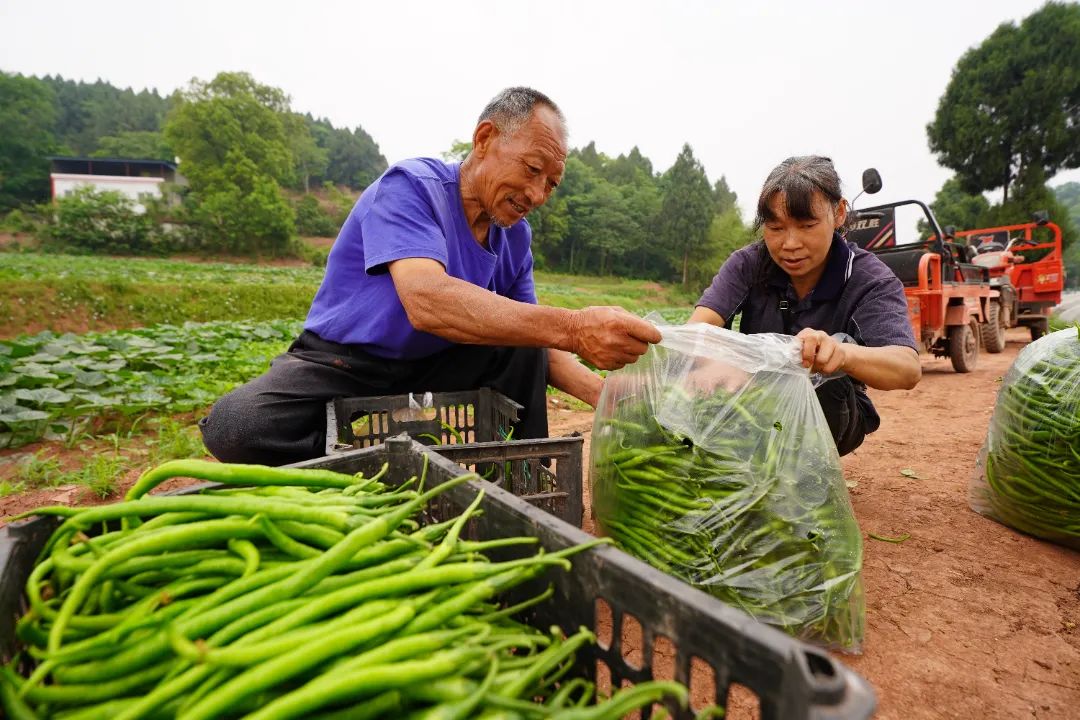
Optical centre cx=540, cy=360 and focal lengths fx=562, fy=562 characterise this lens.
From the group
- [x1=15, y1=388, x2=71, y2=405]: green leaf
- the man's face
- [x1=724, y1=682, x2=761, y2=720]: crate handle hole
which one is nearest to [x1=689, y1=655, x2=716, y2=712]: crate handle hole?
[x1=724, y1=682, x2=761, y2=720]: crate handle hole

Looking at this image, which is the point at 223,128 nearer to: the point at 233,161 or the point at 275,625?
the point at 233,161

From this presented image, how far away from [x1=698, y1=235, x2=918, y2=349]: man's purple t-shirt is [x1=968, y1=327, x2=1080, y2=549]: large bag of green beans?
0.62 m

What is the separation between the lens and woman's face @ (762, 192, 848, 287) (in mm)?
2617

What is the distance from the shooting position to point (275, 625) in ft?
2.75

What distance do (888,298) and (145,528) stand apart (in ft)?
9.66

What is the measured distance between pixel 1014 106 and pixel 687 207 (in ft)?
87.0

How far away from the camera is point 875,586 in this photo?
2381 millimetres

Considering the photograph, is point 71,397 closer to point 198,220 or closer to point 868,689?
point 868,689

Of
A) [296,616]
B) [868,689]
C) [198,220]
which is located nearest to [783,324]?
[868,689]

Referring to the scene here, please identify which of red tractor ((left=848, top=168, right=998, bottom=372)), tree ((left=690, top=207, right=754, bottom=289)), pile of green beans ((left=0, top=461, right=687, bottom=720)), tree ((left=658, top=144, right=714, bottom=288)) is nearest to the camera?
pile of green beans ((left=0, top=461, right=687, bottom=720))

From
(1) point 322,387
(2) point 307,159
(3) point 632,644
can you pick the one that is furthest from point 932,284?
(2) point 307,159

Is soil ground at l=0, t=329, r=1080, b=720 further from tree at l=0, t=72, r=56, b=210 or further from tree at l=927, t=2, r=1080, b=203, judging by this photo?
tree at l=0, t=72, r=56, b=210

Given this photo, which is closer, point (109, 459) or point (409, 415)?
point (409, 415)

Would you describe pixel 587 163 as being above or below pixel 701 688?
above
